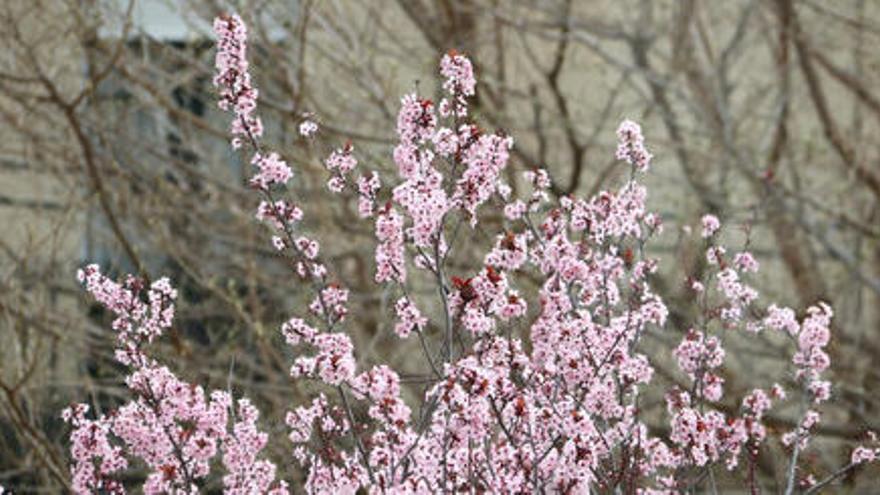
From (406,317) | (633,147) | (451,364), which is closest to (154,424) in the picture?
(406,317)

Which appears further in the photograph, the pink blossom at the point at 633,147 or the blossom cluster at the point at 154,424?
the pink blossom at the point at 633,147

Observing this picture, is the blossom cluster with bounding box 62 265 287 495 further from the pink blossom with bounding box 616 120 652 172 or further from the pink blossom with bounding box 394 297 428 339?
the pink blossom with bounding box 616 120 652 172

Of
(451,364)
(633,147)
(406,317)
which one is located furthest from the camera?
(633,147)

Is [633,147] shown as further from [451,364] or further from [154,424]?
[154,424]

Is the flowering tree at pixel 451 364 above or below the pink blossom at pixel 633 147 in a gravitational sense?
below

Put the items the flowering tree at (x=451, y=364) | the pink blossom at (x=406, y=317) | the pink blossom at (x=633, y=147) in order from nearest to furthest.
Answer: the flowering tree at (x=451, y=364), the pink blossom at (x=406, y=317), the pink blossom at (x=633, y=147)

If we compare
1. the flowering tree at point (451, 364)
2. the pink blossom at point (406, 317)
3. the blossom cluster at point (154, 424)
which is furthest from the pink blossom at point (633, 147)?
the blossom cluster at point (154, 424)

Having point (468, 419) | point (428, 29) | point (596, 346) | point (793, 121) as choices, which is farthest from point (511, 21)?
point (468, 419)

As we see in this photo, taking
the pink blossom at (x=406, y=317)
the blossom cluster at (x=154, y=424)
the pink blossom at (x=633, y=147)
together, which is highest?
the pink blossom at (x=633, y=147)

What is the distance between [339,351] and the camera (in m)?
3.07

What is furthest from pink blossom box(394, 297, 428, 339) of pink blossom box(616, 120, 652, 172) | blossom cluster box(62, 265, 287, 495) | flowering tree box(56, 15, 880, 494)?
pink blossom box(616, 120, 652, 172)

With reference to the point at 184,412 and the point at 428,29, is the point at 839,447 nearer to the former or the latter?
the point at 428,29

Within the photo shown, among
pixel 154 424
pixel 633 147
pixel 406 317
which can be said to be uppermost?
pixel 633 147

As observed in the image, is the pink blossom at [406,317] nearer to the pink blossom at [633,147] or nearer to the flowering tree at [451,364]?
the flowering tree at [451,364]
